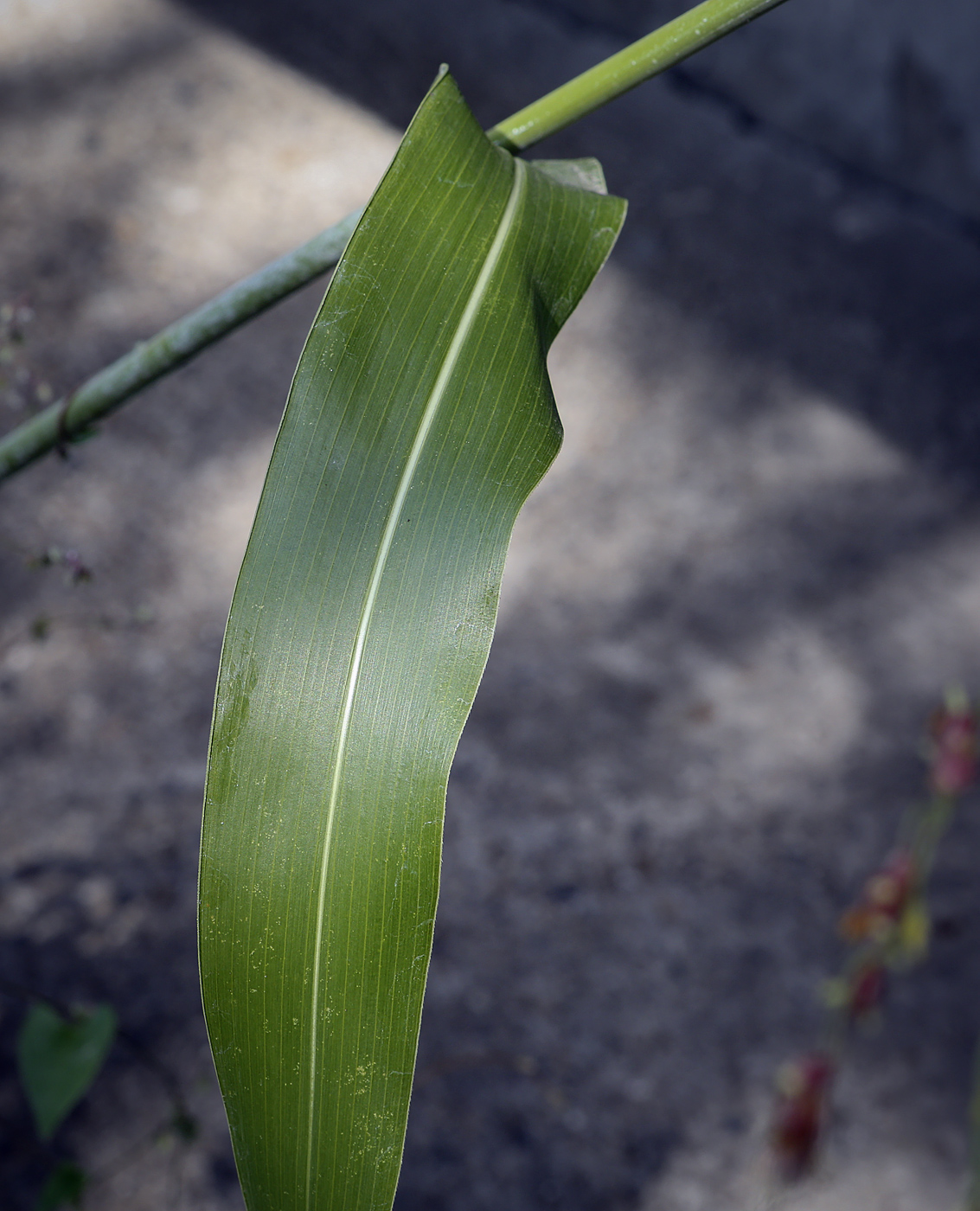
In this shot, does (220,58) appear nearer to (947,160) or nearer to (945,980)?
(947,160)

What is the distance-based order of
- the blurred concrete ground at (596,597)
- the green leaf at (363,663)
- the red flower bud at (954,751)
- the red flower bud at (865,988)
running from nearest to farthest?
the green leaf at (363,663) < the red flower bud at (954,751) < the red flower bud at (865,988) < the blurred concrete ground at (596,597)

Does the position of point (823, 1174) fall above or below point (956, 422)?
below

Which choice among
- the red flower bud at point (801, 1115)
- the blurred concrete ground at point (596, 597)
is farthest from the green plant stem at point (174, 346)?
the red flower bud at point (801, 1115)

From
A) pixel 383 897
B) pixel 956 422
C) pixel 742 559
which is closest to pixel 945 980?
pixel 742 559

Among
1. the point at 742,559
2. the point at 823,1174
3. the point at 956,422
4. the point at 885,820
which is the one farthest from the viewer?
the point at 956,422

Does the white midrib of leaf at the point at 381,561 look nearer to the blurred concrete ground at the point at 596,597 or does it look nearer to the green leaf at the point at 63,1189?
the blurred concrete ground at the point at 596,597

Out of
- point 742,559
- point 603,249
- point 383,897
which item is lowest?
point 742,559

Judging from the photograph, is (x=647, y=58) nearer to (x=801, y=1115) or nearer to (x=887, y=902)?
(x=887, y=902)
